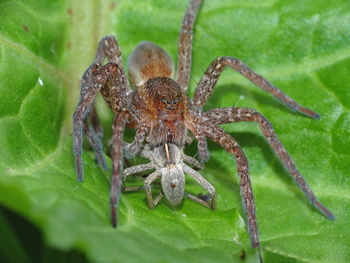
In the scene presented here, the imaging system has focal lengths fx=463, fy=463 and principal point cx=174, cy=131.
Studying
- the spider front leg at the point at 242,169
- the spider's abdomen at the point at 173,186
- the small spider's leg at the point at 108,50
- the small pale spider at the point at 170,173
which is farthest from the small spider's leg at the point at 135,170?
the small spider's leg at the point at 108,50

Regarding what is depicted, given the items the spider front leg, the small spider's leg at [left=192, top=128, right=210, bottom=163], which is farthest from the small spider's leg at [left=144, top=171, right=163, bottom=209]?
the spider front leg

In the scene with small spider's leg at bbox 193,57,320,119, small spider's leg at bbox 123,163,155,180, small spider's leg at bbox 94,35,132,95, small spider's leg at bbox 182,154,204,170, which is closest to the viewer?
small spider's leg at bbox 123,163,155,180

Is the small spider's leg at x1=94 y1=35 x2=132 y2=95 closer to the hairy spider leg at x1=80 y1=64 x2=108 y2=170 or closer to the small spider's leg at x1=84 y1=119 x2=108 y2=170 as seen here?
the hairy spider leg at x1=80 y1=64 x2=108 y2=170

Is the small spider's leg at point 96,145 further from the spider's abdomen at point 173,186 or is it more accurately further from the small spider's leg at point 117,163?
the spider's abdomen at point 173,186

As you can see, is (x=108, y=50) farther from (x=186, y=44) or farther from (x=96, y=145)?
(x=96, y=145)

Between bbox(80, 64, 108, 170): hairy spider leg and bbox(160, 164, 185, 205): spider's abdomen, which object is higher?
bbox(80, 64, 108, 170): hairy spider leg

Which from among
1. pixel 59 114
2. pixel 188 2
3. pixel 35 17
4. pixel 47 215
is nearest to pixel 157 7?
pixel 188 2

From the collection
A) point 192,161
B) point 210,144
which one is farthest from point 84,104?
point 210,144

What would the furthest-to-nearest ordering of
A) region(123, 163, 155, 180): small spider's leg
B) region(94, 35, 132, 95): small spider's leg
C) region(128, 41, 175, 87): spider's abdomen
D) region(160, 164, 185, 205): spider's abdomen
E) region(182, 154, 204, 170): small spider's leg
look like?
region(128, 41, 175, 87): spider's abdomen → region(94, 35, 132, 95): small spider's leg → region(182, 154, 204, 170): small spider's leg → region(123, 163, 155, 180): small spider's leg → region(160, 164, 185, 205): spider's abdomen
